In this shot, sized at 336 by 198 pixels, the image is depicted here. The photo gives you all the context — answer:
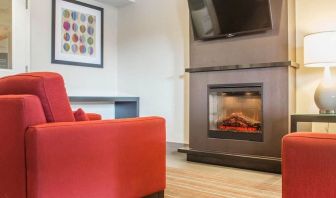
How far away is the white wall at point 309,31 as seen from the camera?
116 inches

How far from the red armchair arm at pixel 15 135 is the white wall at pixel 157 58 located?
105 inches

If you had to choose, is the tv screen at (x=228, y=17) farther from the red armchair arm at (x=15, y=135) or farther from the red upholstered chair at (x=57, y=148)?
the red armchair arm at (x=15, y=135)

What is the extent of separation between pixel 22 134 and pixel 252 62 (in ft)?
7.51

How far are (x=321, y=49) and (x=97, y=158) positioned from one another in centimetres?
203

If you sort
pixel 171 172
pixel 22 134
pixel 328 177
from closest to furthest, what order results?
1. pixel 328 177
2. pixel 22 134
3. pixel 171 172

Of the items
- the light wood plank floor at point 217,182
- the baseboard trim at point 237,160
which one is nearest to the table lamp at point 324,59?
the baseboard trim at point 237,160

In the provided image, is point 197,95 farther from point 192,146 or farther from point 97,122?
point 97,122

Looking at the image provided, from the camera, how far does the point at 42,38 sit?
400cm

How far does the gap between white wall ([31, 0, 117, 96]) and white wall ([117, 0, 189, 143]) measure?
0.13 meters

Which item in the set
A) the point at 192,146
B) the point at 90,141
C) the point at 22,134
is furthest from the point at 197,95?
the point at 22,134

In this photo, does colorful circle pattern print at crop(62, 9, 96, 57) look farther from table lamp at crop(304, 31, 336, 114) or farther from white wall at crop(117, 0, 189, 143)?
table lamp at crop(304, 31, 336, 114)

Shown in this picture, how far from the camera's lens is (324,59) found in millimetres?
2529

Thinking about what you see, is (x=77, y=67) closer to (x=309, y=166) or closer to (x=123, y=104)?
(x=123, y=104)

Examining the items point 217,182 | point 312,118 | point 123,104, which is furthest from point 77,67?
point 312,118
